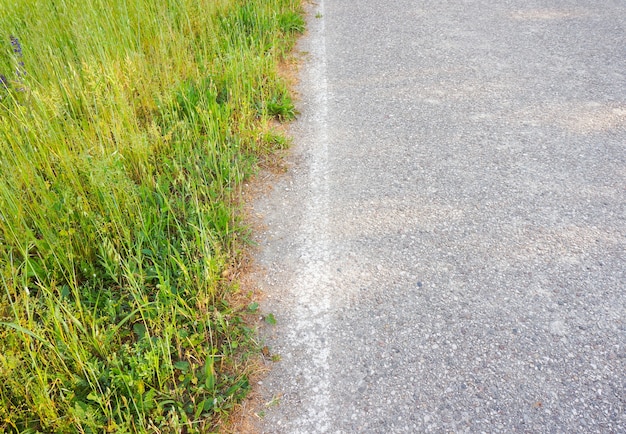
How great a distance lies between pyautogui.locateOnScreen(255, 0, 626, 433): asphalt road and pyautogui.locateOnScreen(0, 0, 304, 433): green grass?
1.18 ft

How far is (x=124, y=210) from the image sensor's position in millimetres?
3199

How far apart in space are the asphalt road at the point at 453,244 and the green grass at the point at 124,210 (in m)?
0.36

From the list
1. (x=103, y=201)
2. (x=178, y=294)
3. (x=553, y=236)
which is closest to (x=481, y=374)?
(x=553, y=236)

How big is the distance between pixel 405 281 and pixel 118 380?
160cm

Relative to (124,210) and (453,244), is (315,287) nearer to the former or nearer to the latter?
(453,244)

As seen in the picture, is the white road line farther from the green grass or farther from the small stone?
the small stone

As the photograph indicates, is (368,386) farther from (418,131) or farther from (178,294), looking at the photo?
(418,131)

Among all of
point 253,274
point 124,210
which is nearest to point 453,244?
point 253,274

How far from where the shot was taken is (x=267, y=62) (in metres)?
5.05

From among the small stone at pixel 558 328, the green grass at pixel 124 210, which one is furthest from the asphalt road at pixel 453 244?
the green grass at pixel 124 210

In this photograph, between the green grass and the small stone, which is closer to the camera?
the green grass

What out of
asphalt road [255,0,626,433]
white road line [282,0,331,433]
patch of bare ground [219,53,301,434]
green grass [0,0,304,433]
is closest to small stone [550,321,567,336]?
asphalt road [255,0,626,433]

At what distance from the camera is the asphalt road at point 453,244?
94.8 inches

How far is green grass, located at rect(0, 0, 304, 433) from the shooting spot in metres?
2.32
